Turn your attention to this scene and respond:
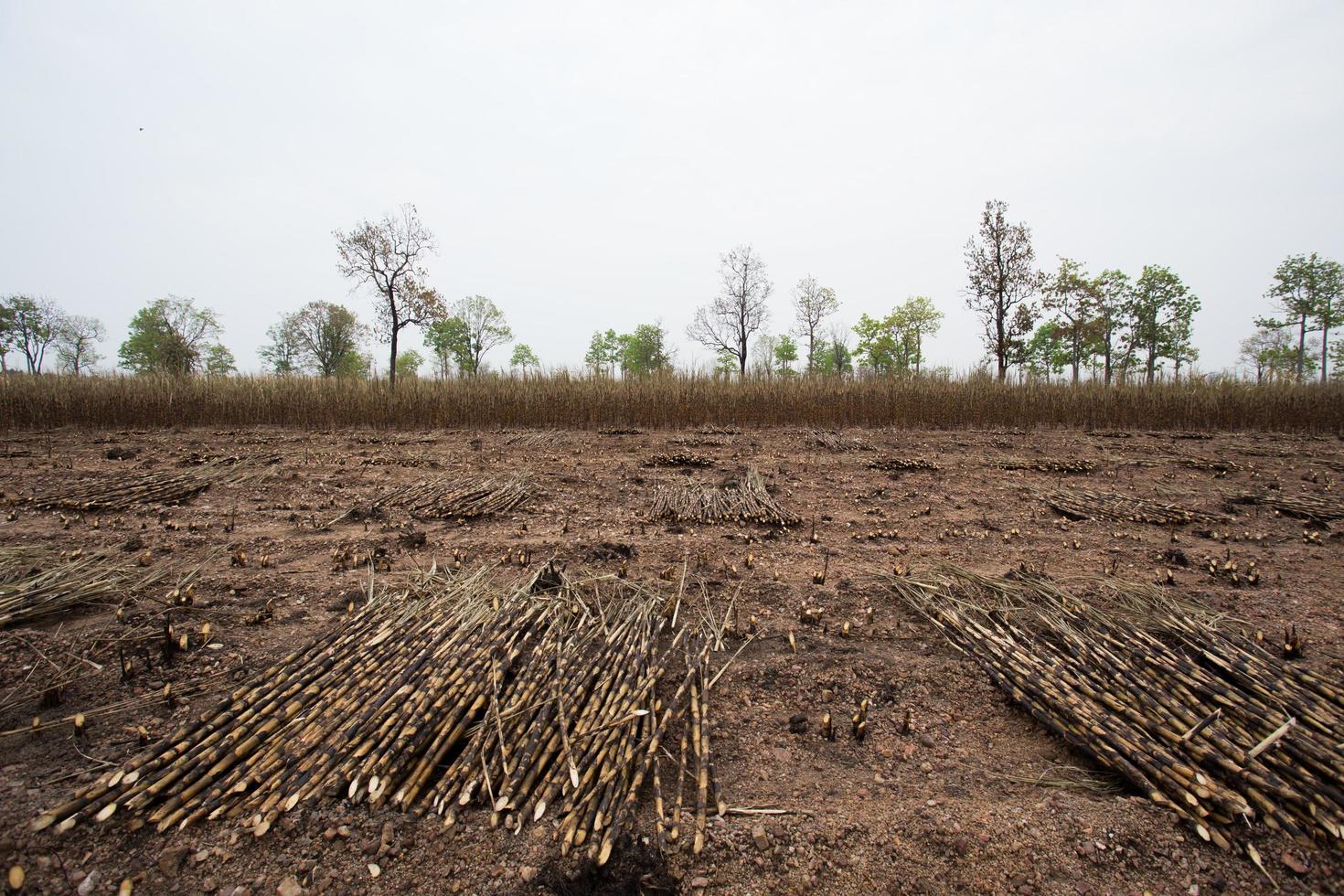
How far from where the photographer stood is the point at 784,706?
2350 mm

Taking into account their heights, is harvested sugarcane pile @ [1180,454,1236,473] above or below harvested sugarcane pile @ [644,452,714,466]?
below

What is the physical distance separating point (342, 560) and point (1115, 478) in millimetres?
8686

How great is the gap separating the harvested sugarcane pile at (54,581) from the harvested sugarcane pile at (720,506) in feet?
12.0

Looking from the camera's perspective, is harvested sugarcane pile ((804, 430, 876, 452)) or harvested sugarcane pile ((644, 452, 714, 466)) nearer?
harvested sugarcane pile ((644, 452, 714, 466))

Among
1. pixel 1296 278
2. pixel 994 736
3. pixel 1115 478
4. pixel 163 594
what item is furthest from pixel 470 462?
pixel 1296 278

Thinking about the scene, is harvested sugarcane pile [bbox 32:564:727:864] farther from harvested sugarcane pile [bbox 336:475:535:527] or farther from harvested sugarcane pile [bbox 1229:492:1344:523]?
harvested sugarcane pile [bbox 1229:492:1344:523]

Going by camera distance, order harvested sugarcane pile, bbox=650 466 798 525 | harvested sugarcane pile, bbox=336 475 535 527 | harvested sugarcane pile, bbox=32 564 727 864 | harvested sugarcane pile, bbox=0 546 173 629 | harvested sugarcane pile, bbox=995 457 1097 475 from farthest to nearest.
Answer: harvested sugarcane pile, bbox=995 457 1097 475 → harvested sugarcane pile, bbox=336 475 535 527 → harvested sugarcane pile, bbox=650 466 798 525 → harvested sugarcane pile, bbox=0 546 173 629 → harvested sugarcane pile, bbox=32 564 727 864

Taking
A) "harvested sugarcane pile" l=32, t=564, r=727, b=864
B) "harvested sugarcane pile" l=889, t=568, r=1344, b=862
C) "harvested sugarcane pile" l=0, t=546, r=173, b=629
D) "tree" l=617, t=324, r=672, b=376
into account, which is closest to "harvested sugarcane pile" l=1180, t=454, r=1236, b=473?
"harvested sugarcane pile" l=889, t=568, r=1344, b=862

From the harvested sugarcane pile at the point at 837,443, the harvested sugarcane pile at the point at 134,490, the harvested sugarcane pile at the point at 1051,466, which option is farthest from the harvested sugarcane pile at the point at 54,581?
the harvested sugarcane pile at the point at 1051,466

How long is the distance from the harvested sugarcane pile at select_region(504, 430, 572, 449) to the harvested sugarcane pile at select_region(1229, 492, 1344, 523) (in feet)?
29.7

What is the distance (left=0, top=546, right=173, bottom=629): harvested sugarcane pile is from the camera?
110 inches

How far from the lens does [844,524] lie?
504 cm

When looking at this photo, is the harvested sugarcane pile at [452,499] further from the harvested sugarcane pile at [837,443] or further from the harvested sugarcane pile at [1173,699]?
the harvested sugarcane pile at [837,443]

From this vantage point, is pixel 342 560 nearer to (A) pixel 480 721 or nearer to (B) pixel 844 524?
(A) pixel 480 721
